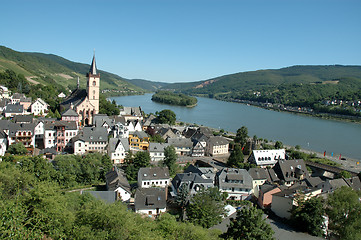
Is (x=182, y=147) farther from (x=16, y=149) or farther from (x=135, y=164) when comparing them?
(x=16, y=149)

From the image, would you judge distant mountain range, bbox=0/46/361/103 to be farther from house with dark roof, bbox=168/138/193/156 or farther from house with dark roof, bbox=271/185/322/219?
house with dark roof, bbox=271/185/322/219

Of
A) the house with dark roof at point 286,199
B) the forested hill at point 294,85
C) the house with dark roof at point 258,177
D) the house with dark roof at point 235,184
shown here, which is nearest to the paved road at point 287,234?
the house with dark roof at point 286,199

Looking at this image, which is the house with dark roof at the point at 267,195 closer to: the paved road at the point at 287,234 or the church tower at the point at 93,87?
the paved road at the point at 287,234

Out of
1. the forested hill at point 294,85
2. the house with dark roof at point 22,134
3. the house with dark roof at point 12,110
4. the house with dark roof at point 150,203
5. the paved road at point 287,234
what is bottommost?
the paved road at point 287,234

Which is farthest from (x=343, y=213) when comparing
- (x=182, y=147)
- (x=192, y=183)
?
(x=182, y=147)

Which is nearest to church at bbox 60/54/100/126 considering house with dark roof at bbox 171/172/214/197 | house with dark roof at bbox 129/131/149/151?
house with dark roof at bbox 129/131/149/151

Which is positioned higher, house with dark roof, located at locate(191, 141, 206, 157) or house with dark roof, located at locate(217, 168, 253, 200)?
house with dark roof, located at locate(191, 141, 206, 157)

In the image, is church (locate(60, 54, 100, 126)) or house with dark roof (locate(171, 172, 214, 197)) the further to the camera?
church (locate(60, 54, 100, 126))
